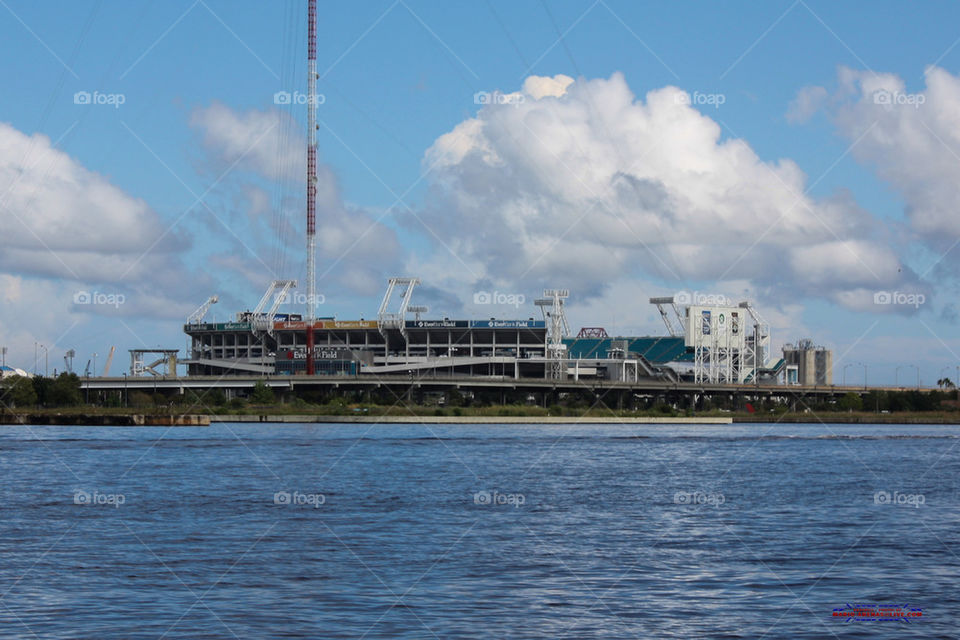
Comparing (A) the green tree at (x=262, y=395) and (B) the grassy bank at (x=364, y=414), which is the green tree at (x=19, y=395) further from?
(A) the green tree at (x=262, y=395)

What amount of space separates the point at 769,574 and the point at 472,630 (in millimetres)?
10556

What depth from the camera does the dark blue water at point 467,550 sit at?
2422 cm

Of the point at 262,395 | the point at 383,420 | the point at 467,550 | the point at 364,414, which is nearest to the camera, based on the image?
the point at 467,550

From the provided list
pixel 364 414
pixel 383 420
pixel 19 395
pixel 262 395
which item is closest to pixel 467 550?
pixel 383 420

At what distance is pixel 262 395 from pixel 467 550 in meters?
149

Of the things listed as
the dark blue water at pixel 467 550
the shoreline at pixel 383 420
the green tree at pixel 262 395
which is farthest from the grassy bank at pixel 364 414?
the dark blue water at pixel 467 550

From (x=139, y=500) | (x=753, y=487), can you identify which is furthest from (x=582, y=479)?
(x=139, y=500)

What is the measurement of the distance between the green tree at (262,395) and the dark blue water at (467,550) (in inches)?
4163

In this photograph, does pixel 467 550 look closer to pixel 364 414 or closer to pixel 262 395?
pixel 364 414

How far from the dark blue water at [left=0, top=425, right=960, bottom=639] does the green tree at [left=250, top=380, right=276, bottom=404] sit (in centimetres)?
10573

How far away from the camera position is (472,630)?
2309 cm

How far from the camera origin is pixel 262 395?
179 meters

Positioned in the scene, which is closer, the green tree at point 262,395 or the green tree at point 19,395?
the green tree at point 19,395

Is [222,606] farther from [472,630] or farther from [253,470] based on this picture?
[253,470]
